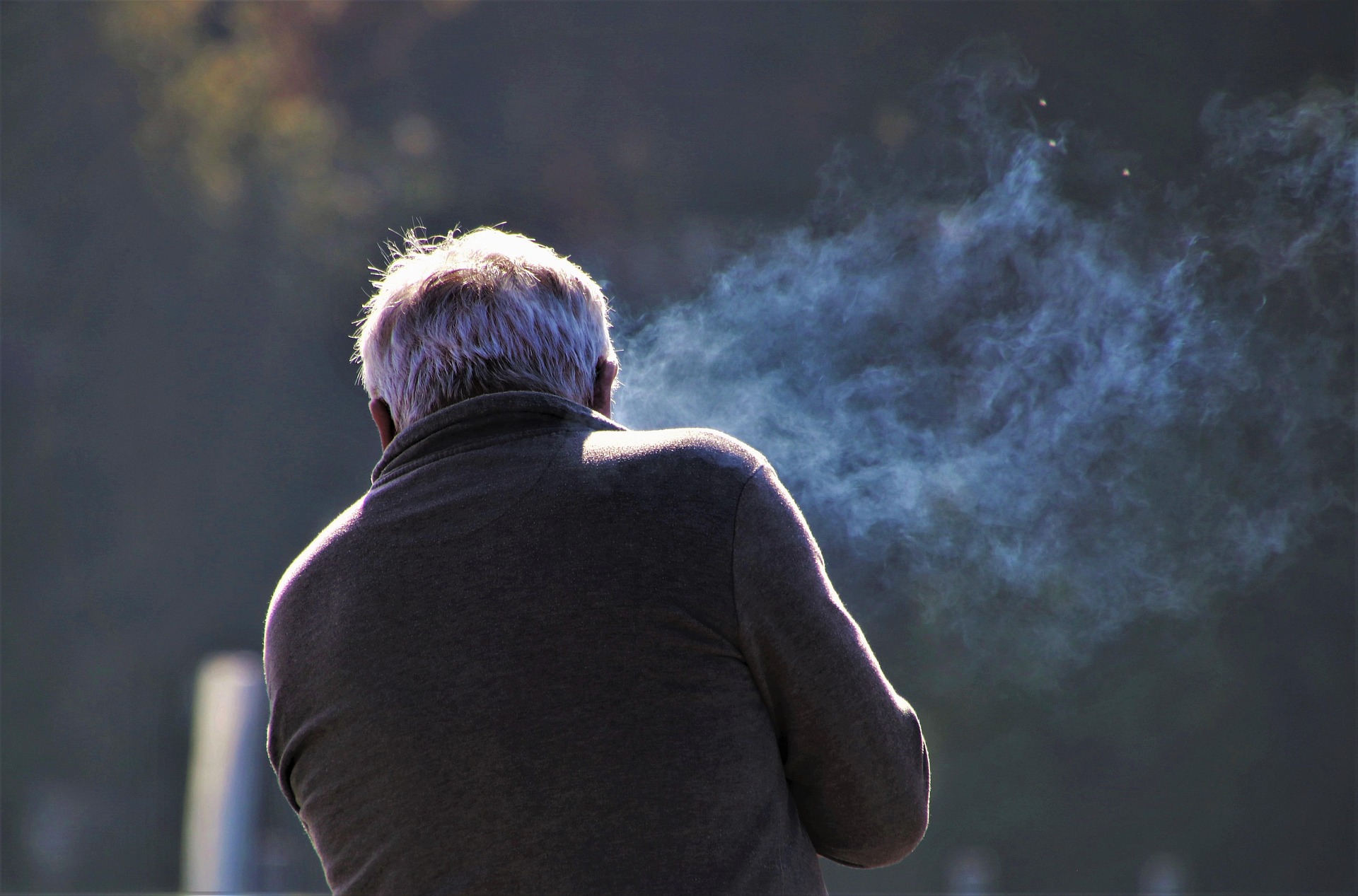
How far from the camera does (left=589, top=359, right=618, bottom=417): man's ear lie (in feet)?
4.58

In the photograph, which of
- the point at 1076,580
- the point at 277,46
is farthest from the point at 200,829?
the point at 277,46

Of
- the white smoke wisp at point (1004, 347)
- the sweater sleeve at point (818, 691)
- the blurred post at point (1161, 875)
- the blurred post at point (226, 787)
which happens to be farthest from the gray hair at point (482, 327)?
the blurred post at point (1161, 875)

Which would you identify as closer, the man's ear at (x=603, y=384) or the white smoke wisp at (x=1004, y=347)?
the man's ear at (x=603, y=384)

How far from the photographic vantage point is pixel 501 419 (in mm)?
1239

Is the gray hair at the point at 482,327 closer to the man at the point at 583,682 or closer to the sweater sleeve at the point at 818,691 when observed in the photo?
the man at the point at 583,682

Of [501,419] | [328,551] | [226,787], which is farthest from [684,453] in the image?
[226,787]

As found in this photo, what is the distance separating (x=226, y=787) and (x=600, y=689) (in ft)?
10.2

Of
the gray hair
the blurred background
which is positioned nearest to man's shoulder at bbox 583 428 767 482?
the gray hair

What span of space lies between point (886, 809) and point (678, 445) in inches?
16.4

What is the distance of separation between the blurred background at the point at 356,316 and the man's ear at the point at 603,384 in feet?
15.5

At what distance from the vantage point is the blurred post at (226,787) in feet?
12.3

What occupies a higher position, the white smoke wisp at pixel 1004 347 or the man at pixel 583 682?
the white smoke wisp at pixel 1004 347

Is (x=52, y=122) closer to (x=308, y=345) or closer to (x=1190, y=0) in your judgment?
(x=308, y=345)

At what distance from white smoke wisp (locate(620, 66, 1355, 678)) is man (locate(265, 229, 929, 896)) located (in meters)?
1.13
